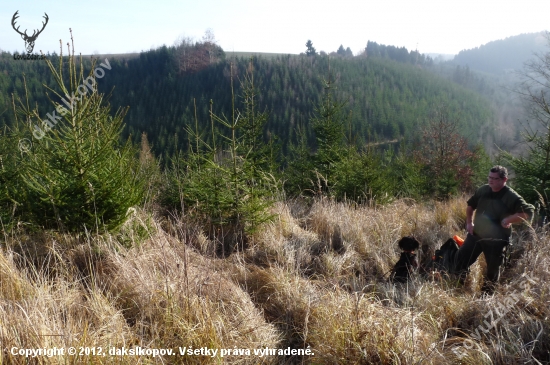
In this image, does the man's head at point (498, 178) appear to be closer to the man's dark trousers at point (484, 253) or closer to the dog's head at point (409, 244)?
the man's dark trousers at point (484, 253)

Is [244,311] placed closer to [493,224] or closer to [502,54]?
[493,224]

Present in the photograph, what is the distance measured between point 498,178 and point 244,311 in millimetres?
3168

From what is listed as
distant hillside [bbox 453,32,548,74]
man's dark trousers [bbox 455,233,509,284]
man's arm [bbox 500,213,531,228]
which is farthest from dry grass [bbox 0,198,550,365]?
distant hillside [bbox 453,32,548,74]

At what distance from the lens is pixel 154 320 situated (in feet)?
7.63

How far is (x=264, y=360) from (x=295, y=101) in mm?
75830

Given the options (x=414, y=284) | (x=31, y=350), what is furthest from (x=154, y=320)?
(x=414, y=284)

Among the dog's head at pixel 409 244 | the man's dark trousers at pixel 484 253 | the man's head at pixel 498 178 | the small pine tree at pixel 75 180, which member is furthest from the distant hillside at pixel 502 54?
the small pine tree at pixel 75 180

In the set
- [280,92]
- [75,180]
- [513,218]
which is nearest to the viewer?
[75,180]

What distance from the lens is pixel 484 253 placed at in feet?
12.3

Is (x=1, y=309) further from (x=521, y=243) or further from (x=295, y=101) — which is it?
(x=295, y=101)

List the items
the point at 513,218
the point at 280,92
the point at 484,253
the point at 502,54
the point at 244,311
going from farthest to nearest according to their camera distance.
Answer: the point at 502,54
the point at 280,92
the point at 484,253
the point at 513,218
the point at 244,311

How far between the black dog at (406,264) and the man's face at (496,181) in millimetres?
1149

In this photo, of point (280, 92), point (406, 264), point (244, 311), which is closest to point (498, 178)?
point (406, 264)

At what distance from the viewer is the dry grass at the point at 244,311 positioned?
200 centimetres
